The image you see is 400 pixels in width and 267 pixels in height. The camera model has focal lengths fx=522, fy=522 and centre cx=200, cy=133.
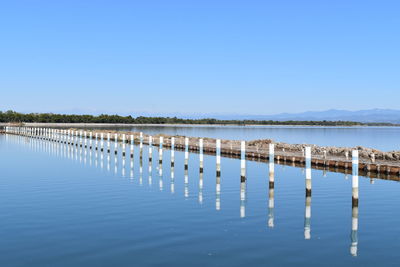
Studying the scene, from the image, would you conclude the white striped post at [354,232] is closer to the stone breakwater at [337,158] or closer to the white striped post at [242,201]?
the white striped post at [242,201]

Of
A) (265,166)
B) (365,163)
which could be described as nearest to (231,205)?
(365,163)

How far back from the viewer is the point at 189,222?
767 inches

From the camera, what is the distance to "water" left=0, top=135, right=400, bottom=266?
48.6 ft

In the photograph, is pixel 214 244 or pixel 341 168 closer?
pixel 214 244

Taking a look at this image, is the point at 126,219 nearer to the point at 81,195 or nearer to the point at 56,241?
the point at 56,241

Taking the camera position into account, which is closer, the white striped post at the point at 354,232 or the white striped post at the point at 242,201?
the white striped post at the point at 354,232

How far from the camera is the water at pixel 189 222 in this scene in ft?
48.6

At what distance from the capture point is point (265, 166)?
137ft

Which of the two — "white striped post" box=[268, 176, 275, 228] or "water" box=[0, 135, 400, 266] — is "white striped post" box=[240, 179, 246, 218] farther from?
"white striped post" box=[268, 176, 275, 228]

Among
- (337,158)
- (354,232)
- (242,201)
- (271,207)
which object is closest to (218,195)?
(242,201)

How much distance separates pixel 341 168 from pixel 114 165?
59.1ft

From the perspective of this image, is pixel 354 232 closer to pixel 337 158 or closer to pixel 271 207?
pixel 271 207

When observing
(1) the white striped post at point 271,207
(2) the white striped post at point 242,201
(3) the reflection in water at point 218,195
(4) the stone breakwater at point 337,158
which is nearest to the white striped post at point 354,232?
(1) the white striped post at point 271,207

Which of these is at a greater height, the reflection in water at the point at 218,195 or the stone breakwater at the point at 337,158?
the stone breakwater at the point at 337,158
